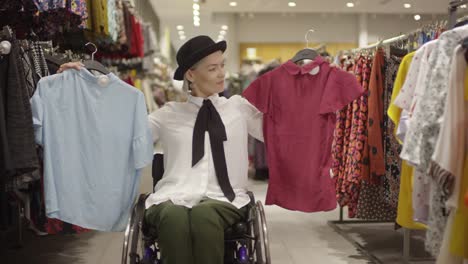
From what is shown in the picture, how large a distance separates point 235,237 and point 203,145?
0.48 meters

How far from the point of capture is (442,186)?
187 cm

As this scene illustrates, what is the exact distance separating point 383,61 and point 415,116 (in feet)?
4.89

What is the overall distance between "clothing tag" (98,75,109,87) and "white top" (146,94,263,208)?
0.28 m

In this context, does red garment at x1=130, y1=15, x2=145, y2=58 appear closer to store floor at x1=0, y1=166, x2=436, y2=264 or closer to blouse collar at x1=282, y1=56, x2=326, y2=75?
store floor at x1=0, y1=166, x2=436, y2=264

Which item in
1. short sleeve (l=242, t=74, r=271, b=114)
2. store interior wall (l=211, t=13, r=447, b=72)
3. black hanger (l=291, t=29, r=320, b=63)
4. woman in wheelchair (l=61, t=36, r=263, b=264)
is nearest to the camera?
woman in wheelchair (l=61, t=36, r=263, b=264)

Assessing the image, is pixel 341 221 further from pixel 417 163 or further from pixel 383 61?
pixel 417 163

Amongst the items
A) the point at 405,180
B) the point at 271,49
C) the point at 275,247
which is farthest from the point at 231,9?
the point at 405,180

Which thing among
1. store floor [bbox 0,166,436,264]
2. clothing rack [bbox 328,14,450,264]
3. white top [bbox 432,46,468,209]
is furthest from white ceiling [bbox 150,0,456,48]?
white top [bbox 432,46,468,209]

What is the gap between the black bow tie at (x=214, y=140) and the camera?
8.06ft

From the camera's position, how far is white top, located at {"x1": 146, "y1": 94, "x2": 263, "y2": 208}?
95.4 inches

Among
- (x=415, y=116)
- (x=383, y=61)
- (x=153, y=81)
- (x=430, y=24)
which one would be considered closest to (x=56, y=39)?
(x=383, y=61)

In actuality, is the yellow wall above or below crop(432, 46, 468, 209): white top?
above

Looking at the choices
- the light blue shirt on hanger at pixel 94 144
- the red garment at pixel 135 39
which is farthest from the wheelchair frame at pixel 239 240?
the red garment at pixel 135 39

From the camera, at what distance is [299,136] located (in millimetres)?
2701
